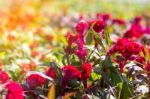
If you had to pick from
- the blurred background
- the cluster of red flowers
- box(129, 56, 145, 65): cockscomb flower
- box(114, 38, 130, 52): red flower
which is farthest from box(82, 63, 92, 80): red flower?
the blurred background

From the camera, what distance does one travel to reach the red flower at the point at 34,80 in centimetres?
260

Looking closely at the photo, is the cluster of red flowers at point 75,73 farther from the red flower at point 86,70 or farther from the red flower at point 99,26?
the red flower at point 99,26

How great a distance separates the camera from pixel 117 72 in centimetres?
264

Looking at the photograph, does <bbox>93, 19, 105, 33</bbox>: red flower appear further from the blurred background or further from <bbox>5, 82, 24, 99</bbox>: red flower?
<bbox>5, 82, 24, 99</bbox>: red flower

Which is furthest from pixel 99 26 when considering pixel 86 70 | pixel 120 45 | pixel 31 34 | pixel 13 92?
pixel 31 34

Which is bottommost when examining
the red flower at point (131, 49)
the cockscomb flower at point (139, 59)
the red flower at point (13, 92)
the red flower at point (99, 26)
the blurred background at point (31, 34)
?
the red flower at point (13, 92)

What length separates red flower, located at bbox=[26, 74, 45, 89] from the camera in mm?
2602

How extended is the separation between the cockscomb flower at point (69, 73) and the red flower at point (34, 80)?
0.14 meters

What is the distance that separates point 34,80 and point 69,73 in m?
0.27

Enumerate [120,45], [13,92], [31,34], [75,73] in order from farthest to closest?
[31,34] < [120,45] < [75,73] < [13,92]

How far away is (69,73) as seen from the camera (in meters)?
2.46

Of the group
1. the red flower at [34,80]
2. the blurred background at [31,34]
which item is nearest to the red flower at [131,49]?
the red flower at [34,80]

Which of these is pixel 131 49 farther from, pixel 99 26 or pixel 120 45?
pixel 99 26

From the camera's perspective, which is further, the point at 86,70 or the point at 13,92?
the point at 86,70
